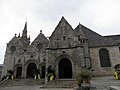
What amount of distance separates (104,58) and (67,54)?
7023mm

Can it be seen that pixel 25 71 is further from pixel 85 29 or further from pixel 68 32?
pixel 85 29

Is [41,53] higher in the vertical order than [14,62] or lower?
higher

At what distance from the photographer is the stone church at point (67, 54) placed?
17645mm

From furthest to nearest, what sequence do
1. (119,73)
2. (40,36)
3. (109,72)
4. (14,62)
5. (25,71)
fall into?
(40,36)
(14,62)
(25,71)
(109,72)
(119,73)

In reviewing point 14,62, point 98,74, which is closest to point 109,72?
point 98,74

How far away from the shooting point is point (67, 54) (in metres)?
17.7

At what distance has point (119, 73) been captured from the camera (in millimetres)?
13867

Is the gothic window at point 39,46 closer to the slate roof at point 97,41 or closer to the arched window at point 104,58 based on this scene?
the slate roof at point 97,41

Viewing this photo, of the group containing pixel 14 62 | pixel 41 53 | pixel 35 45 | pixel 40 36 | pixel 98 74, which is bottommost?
pixel 98 74

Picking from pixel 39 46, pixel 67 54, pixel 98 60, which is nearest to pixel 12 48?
pixel 39 46

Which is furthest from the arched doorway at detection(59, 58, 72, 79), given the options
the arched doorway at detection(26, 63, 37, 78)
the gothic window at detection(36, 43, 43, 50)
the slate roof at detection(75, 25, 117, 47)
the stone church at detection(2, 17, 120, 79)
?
the gothic window at detection(36, 43, 43, 50)

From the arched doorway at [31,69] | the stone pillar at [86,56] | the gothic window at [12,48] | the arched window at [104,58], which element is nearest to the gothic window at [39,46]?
the arched doorway at [31,69]

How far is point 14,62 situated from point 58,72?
498 inches

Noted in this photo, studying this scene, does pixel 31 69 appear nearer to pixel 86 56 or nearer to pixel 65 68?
pixel 65 68
